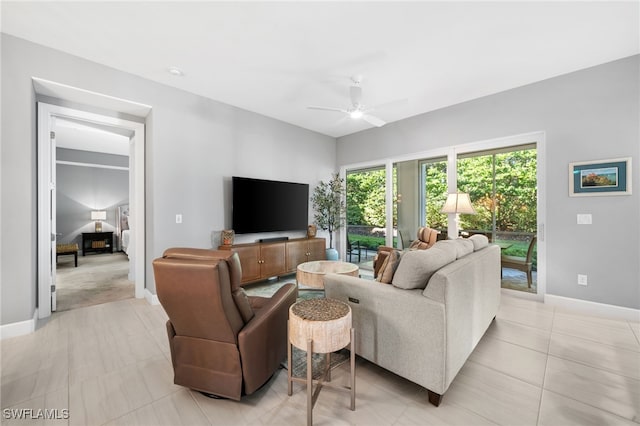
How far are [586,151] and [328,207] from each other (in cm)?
385

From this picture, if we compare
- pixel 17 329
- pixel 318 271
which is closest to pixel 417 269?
pixel 318 271

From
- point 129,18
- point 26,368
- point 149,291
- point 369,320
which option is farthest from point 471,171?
point 26,368

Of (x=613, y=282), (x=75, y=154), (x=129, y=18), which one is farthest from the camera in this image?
(x=75, y=154)

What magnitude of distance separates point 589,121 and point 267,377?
4382mm

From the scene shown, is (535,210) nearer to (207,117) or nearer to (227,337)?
(227,337)

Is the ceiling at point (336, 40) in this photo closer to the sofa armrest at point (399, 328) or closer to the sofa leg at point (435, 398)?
the sofa armrest at point (399, 328)

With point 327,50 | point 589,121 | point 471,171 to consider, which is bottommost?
point 471,171

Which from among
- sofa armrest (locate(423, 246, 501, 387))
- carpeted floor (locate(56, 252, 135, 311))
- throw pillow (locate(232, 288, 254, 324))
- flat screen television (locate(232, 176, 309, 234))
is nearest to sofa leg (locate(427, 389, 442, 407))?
sofa armrest (locate(423, 246, 501, 387))

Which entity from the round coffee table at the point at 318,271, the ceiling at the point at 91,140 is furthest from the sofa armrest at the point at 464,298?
the ceiling at the point at 91,140

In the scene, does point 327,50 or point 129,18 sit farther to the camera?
point 327,50

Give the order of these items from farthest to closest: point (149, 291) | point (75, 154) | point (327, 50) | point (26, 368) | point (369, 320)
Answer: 1. point (75, 154)
2. point (149, 291)
3. point (327, 50)
4. point (26, 368)
5. point (369, 320)

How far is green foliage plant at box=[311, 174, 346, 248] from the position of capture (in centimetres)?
545

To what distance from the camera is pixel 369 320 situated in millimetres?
1868

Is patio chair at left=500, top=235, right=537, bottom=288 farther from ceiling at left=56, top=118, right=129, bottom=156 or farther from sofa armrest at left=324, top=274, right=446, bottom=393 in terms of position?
ceiling at left=56, top=118, right=129, bottom=156
